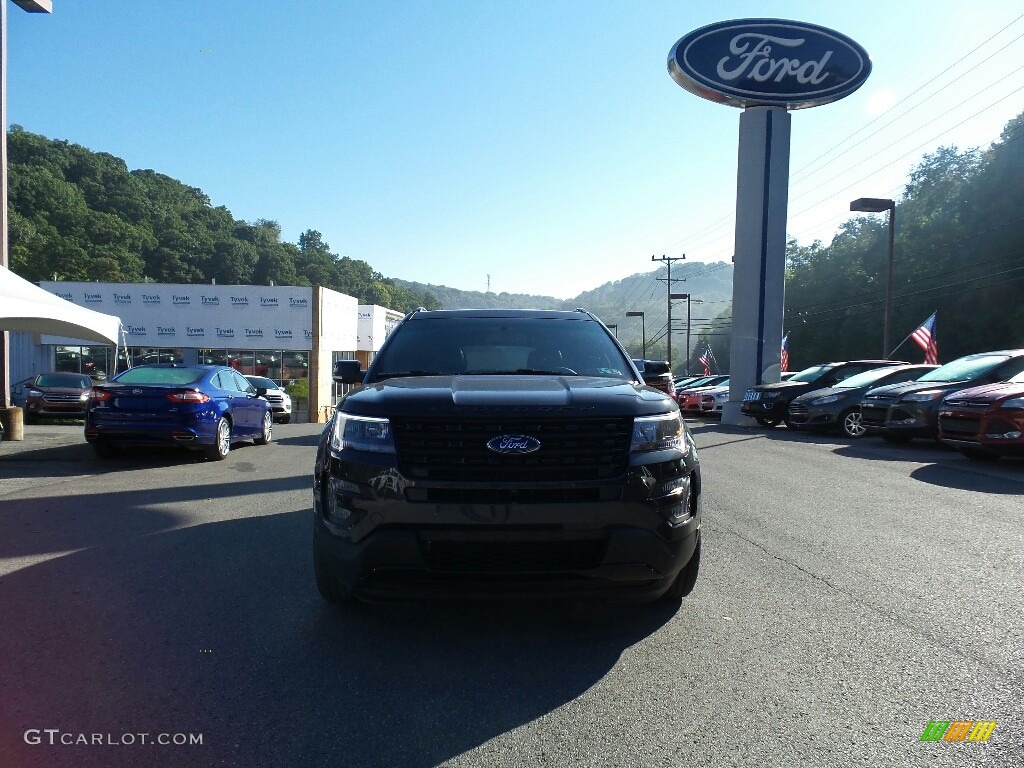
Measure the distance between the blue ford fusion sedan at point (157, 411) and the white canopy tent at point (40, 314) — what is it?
188 centimetres

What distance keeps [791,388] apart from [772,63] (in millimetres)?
10518

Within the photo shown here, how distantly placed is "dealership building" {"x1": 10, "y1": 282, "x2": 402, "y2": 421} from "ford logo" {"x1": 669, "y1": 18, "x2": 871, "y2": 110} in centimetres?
2260

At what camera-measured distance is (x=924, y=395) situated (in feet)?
41.3

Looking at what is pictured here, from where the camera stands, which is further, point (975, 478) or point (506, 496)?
point (975, 478)

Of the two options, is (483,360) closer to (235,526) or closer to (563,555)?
(563,555)

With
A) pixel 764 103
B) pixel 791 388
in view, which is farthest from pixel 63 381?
pixel 764 103

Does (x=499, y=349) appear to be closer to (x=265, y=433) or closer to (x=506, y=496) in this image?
(x=506, y=496)

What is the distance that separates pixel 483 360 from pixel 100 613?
2641 mm

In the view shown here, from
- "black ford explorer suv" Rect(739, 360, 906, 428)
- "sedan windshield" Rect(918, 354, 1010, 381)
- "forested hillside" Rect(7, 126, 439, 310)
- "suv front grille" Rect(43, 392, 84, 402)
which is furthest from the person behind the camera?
"forested hillside" Rect(7, 126, 439, 310)

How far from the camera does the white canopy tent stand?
10.9 meters

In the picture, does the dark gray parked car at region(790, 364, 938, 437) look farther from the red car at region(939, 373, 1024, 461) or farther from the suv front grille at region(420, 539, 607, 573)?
the suv front grille at region(420, 539, 607, 573)

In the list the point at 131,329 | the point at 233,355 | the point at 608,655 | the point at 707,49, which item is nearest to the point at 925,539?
the point at 608,655

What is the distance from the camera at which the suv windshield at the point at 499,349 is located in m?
4.75

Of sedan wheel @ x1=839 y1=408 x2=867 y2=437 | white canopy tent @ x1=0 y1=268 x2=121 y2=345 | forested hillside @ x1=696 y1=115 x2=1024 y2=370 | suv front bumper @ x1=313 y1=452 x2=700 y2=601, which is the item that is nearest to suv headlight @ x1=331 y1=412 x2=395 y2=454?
suv front bumper @ x1=313 y1=452 x2=700 y2=601
